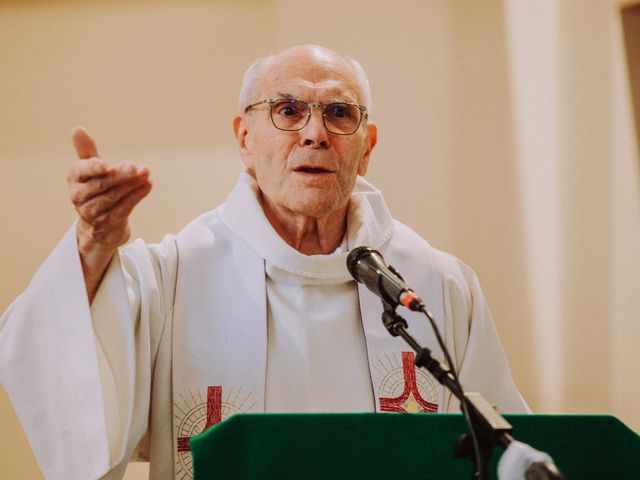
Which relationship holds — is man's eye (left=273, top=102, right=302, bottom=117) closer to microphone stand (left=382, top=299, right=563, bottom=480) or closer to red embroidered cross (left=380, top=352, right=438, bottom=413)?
red embroidered cross (left=380, top=352, right=438, bottom=413)

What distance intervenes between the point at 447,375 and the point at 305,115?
1.63m

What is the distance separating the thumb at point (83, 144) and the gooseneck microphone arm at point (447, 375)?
2.42 feet

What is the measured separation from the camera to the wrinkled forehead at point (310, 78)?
289 cm

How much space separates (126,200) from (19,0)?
3.45m

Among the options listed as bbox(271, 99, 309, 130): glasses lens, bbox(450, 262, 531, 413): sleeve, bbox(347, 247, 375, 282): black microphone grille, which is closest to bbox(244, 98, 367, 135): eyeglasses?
bbox(271, 99, 309, 130): glasses lens

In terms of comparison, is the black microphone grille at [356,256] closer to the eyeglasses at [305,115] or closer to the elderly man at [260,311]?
the elderly man at [260,311]

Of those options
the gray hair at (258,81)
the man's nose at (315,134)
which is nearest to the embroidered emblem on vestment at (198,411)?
the man's nose at (315,134)

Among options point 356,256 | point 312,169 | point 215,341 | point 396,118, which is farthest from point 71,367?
point 396,118

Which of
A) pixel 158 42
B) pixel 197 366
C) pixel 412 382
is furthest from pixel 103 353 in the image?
pixel 158 42

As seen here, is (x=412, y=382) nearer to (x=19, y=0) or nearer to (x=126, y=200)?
(x=126, y=200)

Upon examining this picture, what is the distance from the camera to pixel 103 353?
2209 mm

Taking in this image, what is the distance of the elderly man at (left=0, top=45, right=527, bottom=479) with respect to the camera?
2160 mm

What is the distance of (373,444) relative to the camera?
1543mm

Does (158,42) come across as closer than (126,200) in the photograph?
No
